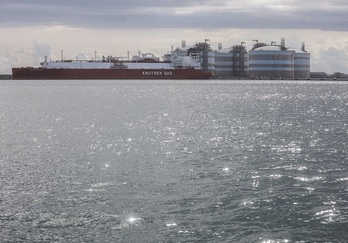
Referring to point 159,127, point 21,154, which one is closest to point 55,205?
point 21,154

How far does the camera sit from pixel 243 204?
76.0ft

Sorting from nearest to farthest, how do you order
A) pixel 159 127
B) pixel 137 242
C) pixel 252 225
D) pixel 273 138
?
pixel 137 242, pixel 252 225, pixel 273 138, pixel 159 127

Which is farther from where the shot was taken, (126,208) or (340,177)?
(340,177)

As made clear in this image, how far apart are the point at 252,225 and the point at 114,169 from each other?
1213cm

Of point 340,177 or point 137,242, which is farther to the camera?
point 340,177

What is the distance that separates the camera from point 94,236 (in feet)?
64.3

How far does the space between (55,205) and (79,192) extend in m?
2.39

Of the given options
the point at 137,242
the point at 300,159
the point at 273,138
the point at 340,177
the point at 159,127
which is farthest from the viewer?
the point at 159,127

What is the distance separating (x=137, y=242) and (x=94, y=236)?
1504mm

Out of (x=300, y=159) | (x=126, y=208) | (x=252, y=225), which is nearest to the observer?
(x=252, y=225)

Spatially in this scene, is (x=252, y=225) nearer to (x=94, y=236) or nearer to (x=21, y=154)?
(x=94, y=236)

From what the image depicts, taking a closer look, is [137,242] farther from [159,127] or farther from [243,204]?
[159,127]

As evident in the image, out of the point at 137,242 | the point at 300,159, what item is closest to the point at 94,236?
Answer: the point at 137,242

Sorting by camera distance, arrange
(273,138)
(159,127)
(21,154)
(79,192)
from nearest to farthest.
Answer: (79,192) < (21,154) < (273,138) < (159,127)
